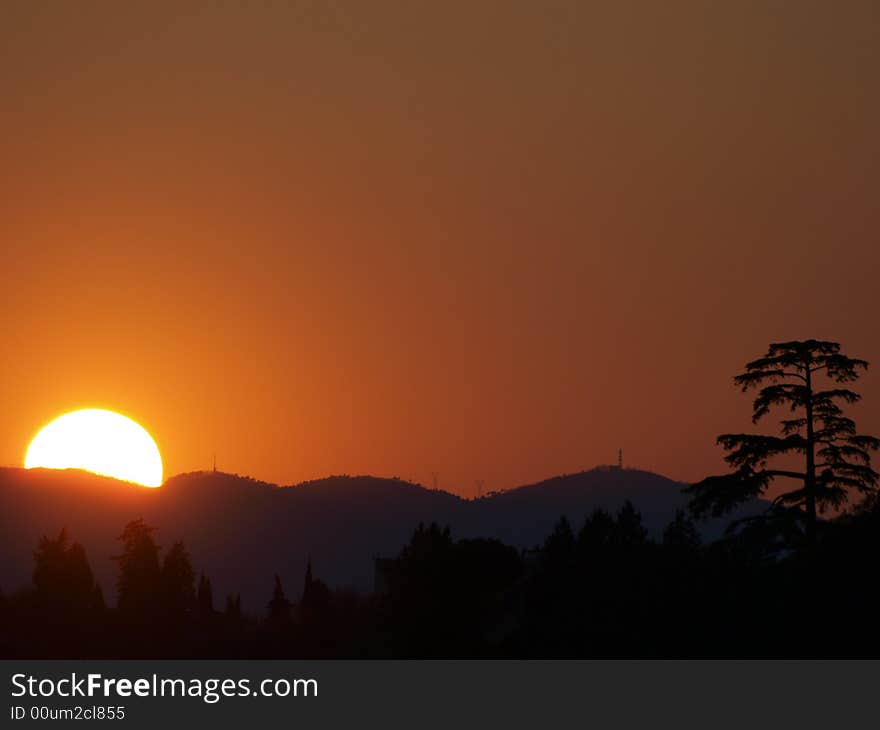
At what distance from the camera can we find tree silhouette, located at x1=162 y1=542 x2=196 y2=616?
4521 inches

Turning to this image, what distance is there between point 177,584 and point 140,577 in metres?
2.44

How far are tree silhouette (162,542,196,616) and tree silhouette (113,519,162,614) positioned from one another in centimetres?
53

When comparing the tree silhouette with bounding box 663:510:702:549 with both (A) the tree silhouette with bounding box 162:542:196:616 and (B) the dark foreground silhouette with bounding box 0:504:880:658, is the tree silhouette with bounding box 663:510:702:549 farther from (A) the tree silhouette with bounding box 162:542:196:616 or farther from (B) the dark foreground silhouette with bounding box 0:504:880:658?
(A) the tree silhouette with bounding box 162:542:196:616

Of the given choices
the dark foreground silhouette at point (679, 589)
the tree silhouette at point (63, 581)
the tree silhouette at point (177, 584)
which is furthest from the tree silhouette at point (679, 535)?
the tree silhouette at point (63, 581)

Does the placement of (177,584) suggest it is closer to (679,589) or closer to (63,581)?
(63,581)

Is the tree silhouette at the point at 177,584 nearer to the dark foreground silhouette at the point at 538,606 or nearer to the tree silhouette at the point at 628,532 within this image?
the dark foreground silhouette at the point at 538,606

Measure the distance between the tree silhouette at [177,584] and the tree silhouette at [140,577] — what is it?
1.74 feet

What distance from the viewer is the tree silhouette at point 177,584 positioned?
11483cm

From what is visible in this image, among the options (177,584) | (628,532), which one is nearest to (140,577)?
(177,584)

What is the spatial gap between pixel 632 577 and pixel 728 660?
1148cm

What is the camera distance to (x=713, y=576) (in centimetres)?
7031

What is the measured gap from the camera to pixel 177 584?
11638cm
